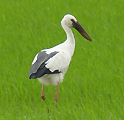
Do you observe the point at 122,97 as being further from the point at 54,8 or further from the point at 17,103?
the point at 54,8

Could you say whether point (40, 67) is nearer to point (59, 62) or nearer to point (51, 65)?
point (51, 65)

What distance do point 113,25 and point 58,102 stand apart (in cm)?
439

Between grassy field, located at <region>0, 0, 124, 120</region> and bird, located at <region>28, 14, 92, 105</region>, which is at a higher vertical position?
bird, located at <region>28, 14, 92, 105</region>

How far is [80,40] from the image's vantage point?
8953 millimetres

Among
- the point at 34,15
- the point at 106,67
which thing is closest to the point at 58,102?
the point at 106,67

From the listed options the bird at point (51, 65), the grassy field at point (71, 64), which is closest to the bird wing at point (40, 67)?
the bird at point (51, 65)

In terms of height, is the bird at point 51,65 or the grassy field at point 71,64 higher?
the bird at point 51,65

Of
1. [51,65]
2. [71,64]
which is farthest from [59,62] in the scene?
[71,64]

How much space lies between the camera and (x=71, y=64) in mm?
7559

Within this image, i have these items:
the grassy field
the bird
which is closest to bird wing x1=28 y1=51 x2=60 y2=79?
the bird

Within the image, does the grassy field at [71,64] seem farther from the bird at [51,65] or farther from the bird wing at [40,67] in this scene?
the bird wing at [40,67]

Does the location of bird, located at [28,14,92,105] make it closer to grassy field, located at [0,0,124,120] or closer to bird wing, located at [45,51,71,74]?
bird wing, located at [45,51,71,74]

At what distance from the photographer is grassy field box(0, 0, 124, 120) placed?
560 centimetres

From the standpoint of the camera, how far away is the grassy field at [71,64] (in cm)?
560
